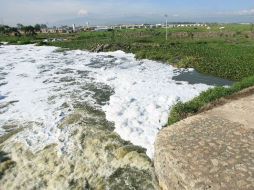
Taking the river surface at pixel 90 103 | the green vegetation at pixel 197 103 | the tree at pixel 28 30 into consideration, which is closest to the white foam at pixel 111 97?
the river surface at pixel 90 103

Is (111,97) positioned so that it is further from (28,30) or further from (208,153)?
(28,30)

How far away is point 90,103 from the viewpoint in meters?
14.9

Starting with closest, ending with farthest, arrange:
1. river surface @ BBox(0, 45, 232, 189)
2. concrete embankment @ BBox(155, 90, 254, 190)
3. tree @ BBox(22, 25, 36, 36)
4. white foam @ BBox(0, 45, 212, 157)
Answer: concrete embankment @ BBox(155, 90, 254, 190) < river surface @ BBox(0, 45, 232, 189) < white foam @ BBox(0, 45, 212, 157) < tree @ BBox(22, 25, 36, 36)

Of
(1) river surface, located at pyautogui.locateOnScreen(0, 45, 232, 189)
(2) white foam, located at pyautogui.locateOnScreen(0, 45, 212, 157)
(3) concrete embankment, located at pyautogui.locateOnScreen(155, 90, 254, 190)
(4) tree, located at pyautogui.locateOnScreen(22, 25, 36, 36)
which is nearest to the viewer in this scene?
(3) concrete embankment, located at pyautogui.locateOnScreen(155, 90, 254, 190)

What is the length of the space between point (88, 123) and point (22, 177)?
3.72m

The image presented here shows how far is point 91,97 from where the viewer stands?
52.2ft

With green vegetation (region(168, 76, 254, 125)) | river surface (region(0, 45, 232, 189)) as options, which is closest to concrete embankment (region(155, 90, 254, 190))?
river surface (region(0, 45, 232, 189))

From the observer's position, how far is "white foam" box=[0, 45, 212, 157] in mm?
11586

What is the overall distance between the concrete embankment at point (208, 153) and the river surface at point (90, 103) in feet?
3.32

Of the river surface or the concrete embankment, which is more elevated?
the concrete embankment

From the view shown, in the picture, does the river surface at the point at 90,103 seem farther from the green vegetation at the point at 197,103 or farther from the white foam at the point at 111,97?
the green vegetation at the point at 197,103

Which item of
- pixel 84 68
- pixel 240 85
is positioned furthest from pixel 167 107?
pixel 84 68

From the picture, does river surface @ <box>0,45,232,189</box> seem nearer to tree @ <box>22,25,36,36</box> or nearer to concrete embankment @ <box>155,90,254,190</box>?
concrete embankment @ <box>155,90,254,190</box>

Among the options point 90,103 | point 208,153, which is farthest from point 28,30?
point 208,153
